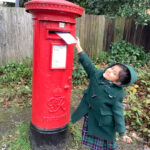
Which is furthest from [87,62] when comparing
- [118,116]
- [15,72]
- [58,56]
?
[15,72]

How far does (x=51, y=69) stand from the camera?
192 centimetres

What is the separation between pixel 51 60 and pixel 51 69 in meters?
0.11

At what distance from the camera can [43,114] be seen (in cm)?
208

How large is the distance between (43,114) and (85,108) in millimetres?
538

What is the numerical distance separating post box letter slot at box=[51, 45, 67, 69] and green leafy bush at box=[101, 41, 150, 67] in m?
4.14

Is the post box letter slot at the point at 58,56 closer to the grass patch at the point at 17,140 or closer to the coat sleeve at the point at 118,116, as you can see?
the coat sleeve at the point at 118,116

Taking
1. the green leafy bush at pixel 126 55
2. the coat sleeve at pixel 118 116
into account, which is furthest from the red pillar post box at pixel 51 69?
the green leafy bush at pixel 126 55

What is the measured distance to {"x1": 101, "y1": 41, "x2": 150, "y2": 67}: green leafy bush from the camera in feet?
19.8

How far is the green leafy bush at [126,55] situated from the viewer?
6024mm

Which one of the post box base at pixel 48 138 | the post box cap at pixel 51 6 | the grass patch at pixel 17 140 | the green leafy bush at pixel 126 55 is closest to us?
the post box cap at pixel 51 6

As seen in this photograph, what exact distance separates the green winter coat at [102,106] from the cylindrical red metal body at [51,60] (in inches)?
10.0

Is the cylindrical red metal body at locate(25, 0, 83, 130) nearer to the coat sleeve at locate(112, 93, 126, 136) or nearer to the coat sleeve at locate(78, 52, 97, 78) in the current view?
the coat sleeve at locate(78, 52, 97, 78)

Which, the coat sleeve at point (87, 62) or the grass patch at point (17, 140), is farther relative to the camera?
the grass patch at point (17, 140)

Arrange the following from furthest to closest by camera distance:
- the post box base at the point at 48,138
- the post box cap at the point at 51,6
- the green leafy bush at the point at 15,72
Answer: the green leafy bush at the point at 15,72
the post box base at the point at 48,138
the post box cap at the point at 51,6
